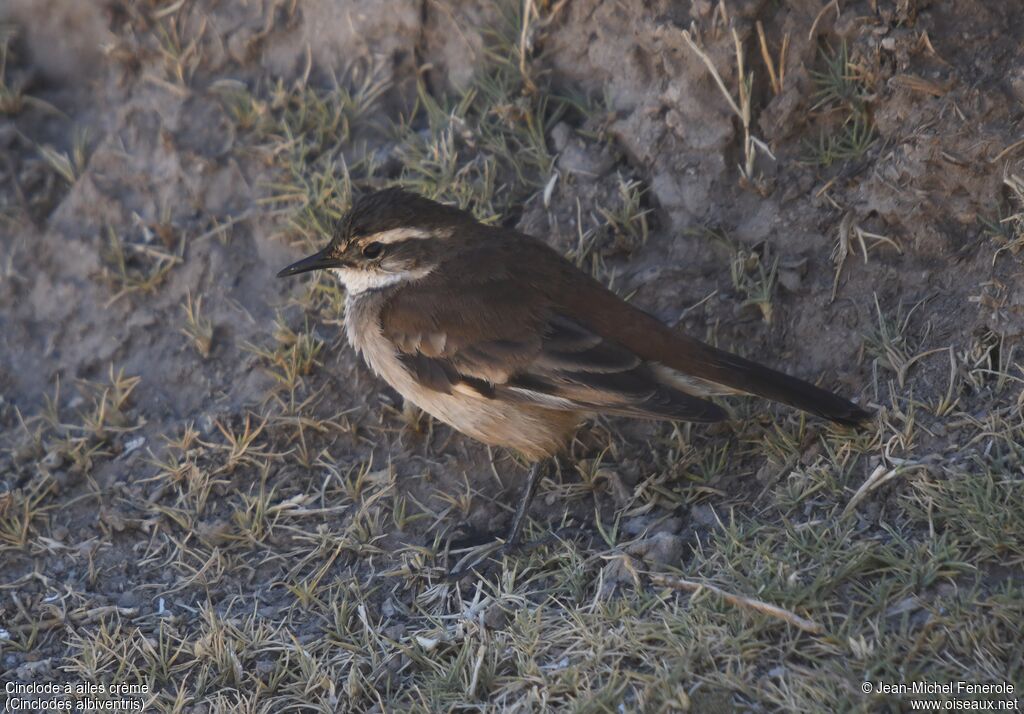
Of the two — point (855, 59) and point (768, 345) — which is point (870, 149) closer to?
point (855, 59)

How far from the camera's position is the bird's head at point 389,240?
21.1 feet

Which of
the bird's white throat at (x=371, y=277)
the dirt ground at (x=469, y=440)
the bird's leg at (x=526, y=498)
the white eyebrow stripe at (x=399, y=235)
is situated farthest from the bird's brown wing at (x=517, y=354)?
the dirt ground at (x=469, y=440)

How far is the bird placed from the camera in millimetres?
5766

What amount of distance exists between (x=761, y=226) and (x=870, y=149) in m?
0.74

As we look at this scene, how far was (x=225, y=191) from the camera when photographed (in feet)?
25.3

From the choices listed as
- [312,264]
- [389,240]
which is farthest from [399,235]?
[312,264]

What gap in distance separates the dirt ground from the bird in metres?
0.40

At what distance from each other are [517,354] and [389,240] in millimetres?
1101

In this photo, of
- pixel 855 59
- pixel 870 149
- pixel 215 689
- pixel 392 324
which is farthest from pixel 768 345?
pixel 215 689

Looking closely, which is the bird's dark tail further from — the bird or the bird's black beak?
the bird's black beak

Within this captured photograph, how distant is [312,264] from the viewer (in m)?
6.51

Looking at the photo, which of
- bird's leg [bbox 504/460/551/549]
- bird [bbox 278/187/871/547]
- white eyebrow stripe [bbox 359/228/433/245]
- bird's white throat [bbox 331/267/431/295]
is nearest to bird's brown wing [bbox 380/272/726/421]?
bird [bbox 278/187/871/547]

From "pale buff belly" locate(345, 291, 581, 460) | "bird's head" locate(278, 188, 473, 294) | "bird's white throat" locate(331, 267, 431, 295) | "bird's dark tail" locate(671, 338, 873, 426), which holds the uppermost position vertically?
"bird's head" locate(278, 188, 473, 294)

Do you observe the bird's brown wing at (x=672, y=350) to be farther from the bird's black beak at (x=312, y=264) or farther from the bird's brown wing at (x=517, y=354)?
the bird's black beak at (x=312, y=264)
